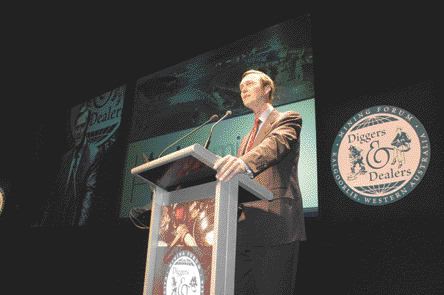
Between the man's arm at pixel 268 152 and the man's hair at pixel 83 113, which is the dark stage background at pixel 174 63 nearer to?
the man's hair at pixel 83 113

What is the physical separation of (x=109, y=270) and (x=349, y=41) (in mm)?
2528

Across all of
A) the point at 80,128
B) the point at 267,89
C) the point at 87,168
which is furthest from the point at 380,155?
the point at 80,128

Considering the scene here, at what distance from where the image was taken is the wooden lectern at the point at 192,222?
1.07 metres

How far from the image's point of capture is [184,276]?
1145 mm

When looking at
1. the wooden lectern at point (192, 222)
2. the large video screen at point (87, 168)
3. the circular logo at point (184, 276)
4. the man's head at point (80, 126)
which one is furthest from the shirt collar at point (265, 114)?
the man's head at point (80, 126)

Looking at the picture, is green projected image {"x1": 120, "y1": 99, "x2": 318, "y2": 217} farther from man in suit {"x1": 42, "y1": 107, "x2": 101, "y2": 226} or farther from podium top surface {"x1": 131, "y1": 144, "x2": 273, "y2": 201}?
podium top surface {"x1": 131, "y1": 144, "x2": 273, "y2": 201}

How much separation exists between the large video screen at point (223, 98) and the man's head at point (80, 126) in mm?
818

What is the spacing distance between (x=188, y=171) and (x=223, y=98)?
170cm

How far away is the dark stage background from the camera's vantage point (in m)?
→ 1.86

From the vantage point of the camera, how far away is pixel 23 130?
16.0 feet

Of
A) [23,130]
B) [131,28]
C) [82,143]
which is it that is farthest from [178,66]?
[23,130]

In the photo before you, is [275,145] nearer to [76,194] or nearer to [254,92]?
[254,92]

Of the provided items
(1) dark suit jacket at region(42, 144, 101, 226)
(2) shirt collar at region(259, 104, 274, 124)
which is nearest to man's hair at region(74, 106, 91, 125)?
(1) dark suit jacket at region(42, 144, 101, 226)

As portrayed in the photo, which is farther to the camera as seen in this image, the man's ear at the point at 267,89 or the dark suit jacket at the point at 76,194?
the dark suit jacket at the point at 76,194
